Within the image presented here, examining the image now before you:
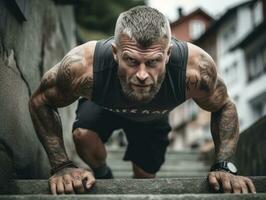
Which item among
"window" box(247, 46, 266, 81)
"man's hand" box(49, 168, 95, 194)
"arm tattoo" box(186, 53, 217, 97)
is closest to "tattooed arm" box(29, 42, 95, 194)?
"man's hand" box(49, 168, 95, 194)

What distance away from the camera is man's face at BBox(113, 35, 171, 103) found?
235 cm

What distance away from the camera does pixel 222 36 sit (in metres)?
25.0

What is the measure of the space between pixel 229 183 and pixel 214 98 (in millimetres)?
632

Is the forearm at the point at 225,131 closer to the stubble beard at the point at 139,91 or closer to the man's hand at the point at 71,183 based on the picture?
the stubble beard at the point at 139,91

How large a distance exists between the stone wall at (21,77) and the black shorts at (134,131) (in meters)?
0.41

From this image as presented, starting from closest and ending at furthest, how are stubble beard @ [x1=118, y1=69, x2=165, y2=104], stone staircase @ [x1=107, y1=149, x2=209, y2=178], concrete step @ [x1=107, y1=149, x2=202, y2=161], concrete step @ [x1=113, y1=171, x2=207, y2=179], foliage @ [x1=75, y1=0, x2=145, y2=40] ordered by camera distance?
stubble beard @ [x1=118, y1=69, x2=165, y2=104] → concrete step @ [x1=113, y1=171, x2=207, y2=179] → stone staircase @ [x1=107, y1=149, x2=209, y2=178] → concrete step @ [x1=107, y1=149, x2=202, y2=161] → foliage @ [x1=75, y1=0, x2=145, y2=40]

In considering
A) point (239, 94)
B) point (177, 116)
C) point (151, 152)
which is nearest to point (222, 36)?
point (239, 94)

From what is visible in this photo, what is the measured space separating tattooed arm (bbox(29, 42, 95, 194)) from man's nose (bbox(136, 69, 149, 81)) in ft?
1.28

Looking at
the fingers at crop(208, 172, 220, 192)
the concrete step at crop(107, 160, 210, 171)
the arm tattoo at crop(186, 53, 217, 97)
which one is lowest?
the concrete step at crop(107, 160, 210, 171)

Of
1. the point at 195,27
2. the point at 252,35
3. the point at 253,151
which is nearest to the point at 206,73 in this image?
the point at 253,151

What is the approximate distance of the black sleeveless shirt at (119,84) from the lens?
8.64 feet

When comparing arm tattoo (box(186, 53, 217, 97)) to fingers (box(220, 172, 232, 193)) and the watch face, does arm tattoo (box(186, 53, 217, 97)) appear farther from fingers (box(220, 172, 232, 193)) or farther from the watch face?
fingers (box(220, 172, 232, 193))

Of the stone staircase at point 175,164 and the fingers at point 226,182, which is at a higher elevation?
the fingers at point 226,182

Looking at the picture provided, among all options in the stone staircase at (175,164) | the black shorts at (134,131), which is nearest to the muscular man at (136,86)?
the black shorts at (134,131)
